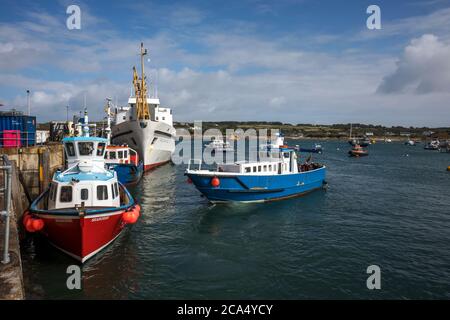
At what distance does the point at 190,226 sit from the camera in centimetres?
2336

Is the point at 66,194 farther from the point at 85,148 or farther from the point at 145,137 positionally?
the point at 145,137

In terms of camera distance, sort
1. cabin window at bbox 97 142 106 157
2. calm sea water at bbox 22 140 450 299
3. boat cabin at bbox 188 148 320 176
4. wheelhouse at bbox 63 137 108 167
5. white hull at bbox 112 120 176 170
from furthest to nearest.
A: 1. white hull at bbox 112 120 176 170
2. boat cabin at bbox 188 148 320 176
3. cabin window at bbox 97 142 106 157
4. wheelhouse at bbox 63 137 108 167
5. calm sea water at bbox 22 140 450 299

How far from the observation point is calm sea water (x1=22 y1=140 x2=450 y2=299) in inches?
565

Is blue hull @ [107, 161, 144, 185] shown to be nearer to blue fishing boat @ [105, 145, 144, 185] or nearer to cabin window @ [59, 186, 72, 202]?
blue fishing boat @ [105, 145, 144, 185]

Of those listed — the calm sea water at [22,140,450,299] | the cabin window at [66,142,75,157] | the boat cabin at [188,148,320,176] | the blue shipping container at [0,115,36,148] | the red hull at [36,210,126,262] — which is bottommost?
the calm sea water at [22,140,450,299]

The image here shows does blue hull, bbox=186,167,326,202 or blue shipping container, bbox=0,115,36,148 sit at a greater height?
blue shipping container, bbox=0,115,36,148

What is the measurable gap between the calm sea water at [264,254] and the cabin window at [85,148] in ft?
18.4

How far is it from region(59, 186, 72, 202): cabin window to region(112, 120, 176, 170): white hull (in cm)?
2993

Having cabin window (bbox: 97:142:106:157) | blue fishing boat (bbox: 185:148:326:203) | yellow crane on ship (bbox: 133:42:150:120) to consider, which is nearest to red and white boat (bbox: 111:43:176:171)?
yellow crane on ship (bbox: 133:42:150:120)

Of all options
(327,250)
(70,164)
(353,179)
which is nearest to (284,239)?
(327,250)

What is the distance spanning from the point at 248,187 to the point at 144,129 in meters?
24.1

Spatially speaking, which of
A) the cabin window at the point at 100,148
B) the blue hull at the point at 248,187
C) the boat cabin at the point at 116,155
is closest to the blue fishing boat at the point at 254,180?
the blue hull at the point at 248,187

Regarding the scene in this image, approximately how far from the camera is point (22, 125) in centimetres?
2831
